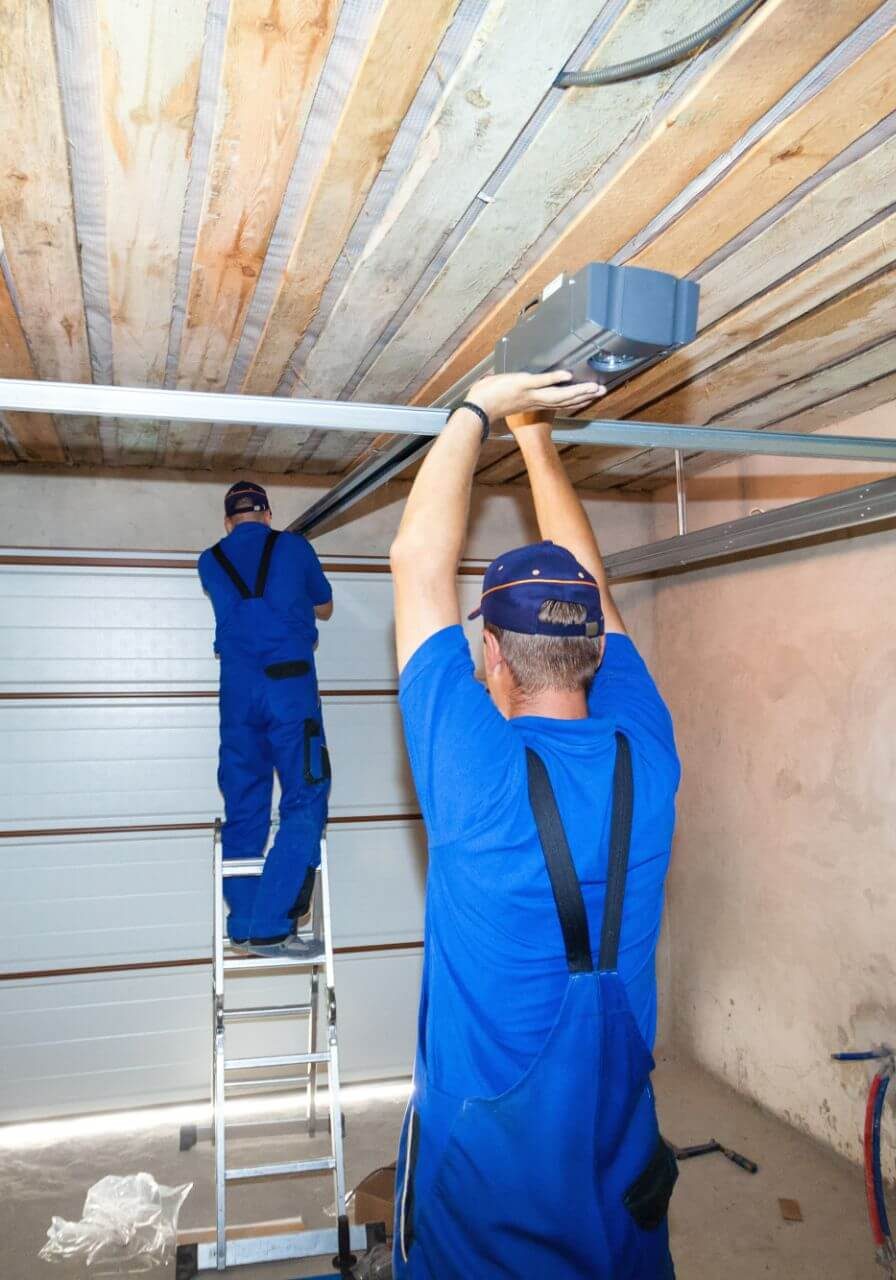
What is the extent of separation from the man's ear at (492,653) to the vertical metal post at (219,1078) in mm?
2733

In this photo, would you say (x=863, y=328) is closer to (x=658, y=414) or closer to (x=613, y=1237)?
(x=658, y=414)

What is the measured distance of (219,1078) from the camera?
3.85m

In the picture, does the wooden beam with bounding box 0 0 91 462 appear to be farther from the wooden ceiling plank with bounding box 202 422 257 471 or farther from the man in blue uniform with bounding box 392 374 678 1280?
the man in blue uniform with bounding box 392 374 678 1280

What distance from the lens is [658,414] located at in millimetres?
4090

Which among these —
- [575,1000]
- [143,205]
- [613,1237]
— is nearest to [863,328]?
[143,205]

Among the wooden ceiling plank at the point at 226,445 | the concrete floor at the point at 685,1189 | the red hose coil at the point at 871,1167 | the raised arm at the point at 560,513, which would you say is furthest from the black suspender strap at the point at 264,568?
the red hose coil at the point at 871,1167

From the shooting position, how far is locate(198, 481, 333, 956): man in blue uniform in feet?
13.4

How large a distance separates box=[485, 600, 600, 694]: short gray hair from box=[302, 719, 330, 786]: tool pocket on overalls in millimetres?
2590

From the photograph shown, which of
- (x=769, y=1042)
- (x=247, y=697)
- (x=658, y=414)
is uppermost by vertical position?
(x=658, y=414)

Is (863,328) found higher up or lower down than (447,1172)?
higher up

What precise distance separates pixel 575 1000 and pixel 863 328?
7.94 feet

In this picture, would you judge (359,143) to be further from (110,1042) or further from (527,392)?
(110,1042)

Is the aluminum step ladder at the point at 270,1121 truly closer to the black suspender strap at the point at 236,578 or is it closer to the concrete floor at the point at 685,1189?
the concrete floor at the point at 685,1189

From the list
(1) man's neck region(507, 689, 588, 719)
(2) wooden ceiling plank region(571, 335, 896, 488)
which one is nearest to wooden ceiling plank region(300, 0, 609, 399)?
(1) man's neck region(507, 689, 588, 719)
